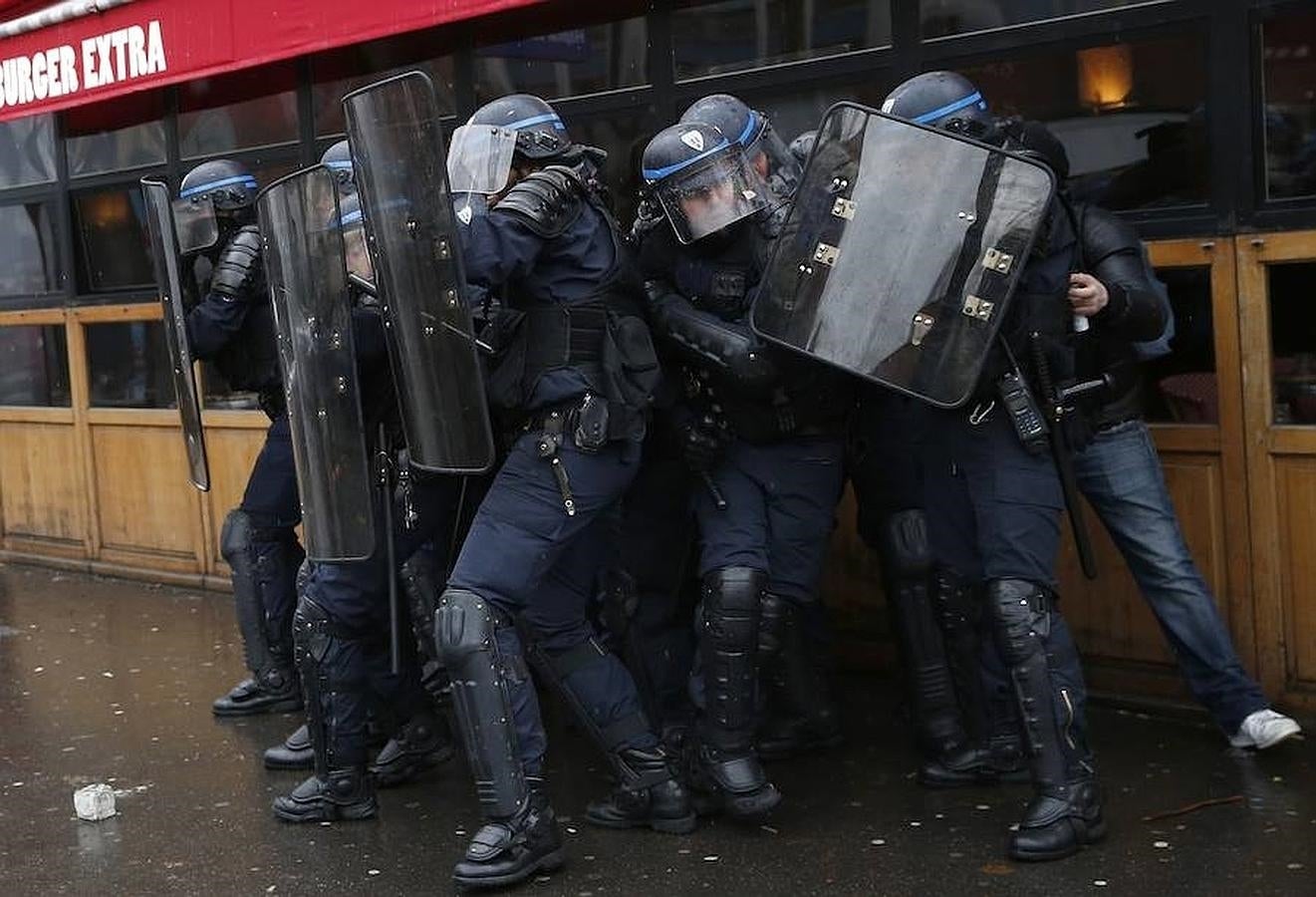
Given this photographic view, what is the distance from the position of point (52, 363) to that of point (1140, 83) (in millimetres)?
6264

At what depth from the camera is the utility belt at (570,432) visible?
15.1 ft

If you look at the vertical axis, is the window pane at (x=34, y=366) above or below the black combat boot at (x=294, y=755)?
above

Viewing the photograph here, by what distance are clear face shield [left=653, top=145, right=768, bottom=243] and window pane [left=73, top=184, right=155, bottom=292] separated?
481cm

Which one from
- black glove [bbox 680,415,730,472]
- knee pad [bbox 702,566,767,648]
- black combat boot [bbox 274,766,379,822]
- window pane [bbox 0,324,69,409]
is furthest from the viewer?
window pane [bbox 0,324,69,409]

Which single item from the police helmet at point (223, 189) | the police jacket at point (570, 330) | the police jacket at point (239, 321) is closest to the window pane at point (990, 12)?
the police jacket at point (570, 330)

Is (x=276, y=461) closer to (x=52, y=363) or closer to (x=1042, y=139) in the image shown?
(x=1042, y=139)

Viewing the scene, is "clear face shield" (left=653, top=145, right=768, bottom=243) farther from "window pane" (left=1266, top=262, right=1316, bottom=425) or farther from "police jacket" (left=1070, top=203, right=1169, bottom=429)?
"window pane" (left=1266, top=262, right=1316, bottom=425)

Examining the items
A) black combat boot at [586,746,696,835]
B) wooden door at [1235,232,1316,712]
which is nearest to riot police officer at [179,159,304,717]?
black combat boot at [586,746,696,835]

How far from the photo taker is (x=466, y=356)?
4.51 m

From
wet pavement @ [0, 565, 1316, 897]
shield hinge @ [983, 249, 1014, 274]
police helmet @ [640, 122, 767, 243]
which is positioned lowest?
wet pavement @ [0, 565, 1316, 897]

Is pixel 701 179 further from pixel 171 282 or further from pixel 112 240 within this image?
pixel 112 240

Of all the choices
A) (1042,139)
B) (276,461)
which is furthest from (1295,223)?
(276,461)

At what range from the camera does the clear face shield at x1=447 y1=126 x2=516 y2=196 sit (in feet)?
15.5

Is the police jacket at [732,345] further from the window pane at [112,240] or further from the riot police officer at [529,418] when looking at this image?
the window pane at [112,240]
